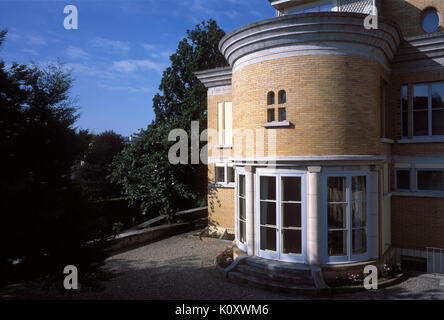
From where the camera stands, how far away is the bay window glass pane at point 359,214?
9.03 metres

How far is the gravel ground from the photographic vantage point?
26.1 ft

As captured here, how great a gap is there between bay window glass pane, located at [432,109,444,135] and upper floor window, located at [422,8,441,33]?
3.83 m

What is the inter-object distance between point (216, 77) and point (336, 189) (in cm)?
841

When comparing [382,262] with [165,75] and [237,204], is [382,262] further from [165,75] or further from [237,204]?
[165,75]

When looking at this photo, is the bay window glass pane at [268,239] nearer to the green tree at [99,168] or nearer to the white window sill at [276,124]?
the white window sill at [276,124]

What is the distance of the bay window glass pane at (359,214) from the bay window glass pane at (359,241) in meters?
0.20

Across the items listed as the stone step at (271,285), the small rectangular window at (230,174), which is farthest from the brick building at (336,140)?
the small rectangular window at (230,174)

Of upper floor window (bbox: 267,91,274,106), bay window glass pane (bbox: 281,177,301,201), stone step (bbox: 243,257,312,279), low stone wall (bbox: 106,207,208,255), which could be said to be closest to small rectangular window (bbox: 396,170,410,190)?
bay window glass pane (bbox: 281,177,301,201)

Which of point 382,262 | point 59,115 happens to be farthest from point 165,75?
point 382,262

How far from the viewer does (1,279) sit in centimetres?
594

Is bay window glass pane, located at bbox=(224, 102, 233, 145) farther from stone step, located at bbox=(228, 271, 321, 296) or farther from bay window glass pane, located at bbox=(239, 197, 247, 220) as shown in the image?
stone step, located at bbox=(228, 271, 321, 296)

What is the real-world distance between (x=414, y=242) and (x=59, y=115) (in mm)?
11328

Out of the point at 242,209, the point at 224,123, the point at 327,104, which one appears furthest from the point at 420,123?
the point at 224,123
